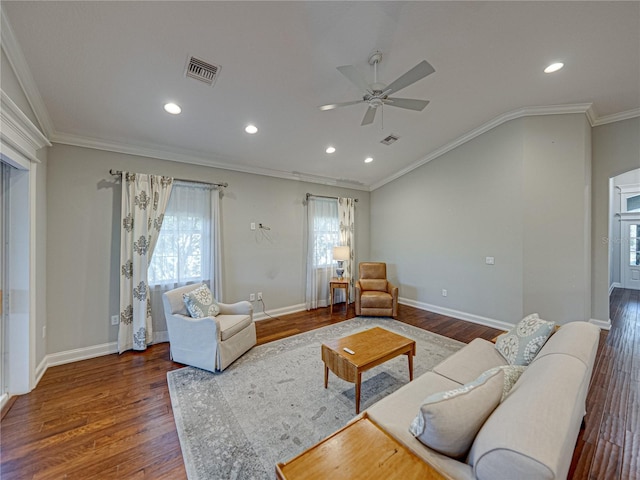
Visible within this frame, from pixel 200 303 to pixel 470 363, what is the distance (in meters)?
2.80

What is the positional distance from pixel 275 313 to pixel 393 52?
407cm

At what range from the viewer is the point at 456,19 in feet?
6.89

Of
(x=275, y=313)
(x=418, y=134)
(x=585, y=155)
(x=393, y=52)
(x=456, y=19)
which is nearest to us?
(x=456, y=19)

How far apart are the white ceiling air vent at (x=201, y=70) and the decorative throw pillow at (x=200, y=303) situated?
230 centimetres

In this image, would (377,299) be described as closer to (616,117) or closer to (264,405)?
(264,405)

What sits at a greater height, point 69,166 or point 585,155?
point 585,155

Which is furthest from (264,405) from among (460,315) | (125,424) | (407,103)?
(460,315)

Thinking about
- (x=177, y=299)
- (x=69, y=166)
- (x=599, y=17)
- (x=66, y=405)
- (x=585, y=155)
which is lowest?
(x=66, y=405)

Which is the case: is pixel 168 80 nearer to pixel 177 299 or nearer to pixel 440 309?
pixel 177 299

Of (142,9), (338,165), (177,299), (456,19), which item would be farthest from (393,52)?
(177,299)

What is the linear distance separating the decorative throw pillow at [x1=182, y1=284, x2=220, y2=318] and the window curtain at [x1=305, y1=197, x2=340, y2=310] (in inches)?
81.7

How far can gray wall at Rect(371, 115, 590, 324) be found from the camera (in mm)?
3471

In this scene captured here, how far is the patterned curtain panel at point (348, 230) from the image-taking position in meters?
5.37

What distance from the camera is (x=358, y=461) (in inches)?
39.7
